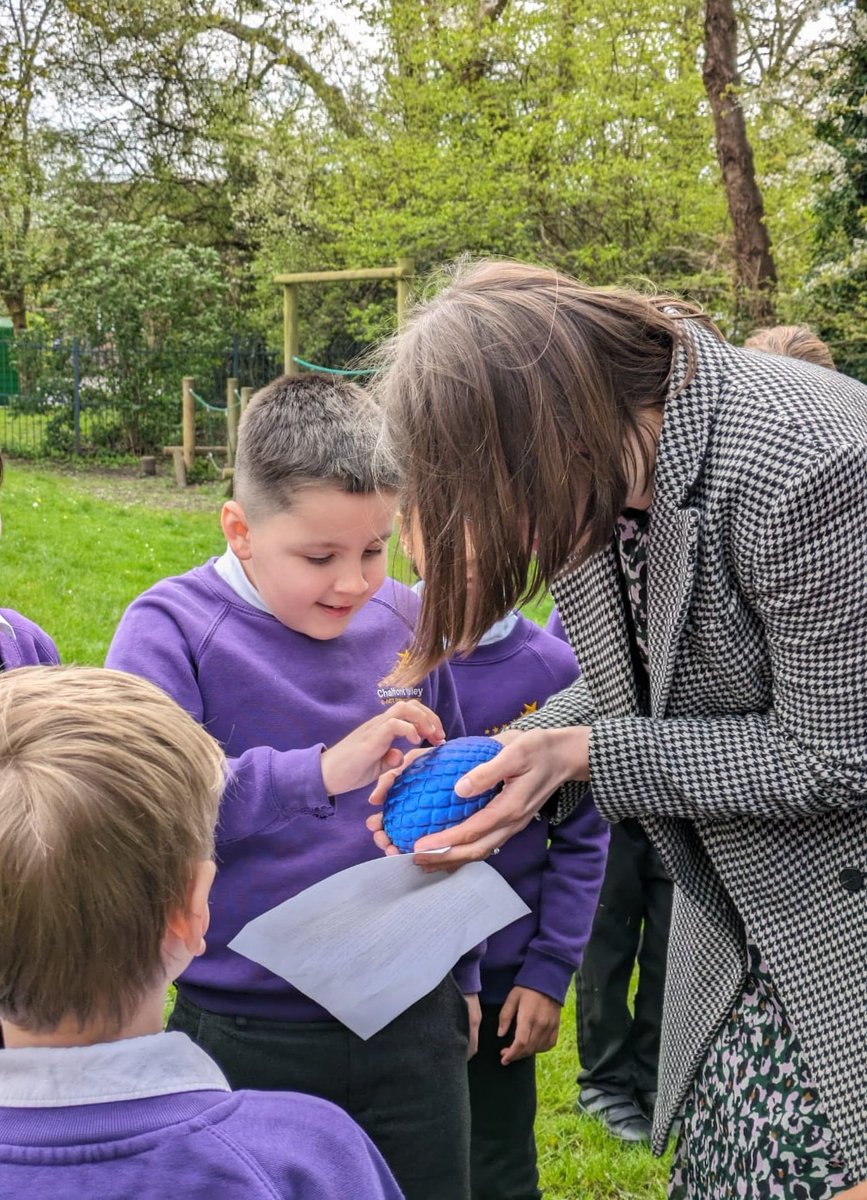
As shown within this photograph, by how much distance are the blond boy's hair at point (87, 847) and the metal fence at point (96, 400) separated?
1573 cm

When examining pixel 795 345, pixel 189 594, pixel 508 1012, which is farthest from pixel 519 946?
pixel 795 345

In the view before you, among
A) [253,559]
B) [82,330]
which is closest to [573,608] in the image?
[253,559]

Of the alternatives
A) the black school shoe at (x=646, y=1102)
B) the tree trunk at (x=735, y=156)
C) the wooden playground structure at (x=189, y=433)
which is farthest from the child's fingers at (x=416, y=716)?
the wooden playground structure at (x=189, y=433)

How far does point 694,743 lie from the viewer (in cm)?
170

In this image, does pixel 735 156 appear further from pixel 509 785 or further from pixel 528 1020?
pixel 509 785

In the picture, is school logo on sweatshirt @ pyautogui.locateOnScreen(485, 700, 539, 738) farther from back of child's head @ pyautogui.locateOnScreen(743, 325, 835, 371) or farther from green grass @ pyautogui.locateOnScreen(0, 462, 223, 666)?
green grass @ pyautogui.locateOnScreen(0, 462, 223, 666)

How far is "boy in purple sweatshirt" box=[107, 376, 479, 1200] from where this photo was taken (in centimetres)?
191

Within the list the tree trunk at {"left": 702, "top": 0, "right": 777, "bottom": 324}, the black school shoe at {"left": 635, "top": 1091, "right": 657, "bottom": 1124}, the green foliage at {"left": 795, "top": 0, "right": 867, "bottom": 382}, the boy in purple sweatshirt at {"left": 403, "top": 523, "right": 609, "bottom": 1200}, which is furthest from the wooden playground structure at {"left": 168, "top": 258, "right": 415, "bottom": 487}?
the boy in purple sweatshirt at {"left": 403, "top": 523, "right": 609, "bottom": 1200}

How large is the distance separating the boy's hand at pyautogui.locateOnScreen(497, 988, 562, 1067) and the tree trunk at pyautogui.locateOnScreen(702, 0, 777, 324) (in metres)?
9.95

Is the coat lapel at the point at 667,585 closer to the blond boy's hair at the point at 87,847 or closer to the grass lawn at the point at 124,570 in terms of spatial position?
the grass lawn at the point at 124,570

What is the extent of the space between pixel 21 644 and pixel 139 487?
12.5m

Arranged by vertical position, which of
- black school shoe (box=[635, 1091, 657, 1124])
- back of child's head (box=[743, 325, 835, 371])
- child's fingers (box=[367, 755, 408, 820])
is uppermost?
back of child's head (box=[743, 325, 835, 371])

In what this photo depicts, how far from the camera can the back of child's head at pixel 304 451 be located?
2133mm

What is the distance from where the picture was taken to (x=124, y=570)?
8.50m
